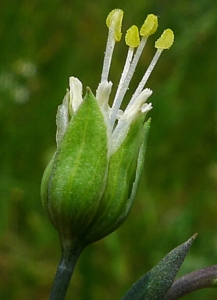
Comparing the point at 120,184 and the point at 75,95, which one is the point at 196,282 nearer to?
the point at 120,184

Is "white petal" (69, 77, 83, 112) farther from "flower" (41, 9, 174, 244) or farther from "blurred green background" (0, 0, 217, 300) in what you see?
"blurred green background" (0, 0, 217, 300)

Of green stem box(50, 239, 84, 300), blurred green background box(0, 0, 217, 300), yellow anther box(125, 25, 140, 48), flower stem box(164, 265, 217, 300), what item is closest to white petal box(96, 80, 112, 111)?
yellow anther box(125, 25, 140, 48)

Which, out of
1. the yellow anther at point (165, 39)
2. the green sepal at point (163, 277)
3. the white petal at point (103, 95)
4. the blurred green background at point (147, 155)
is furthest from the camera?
the blurred green background at point (147, 155)

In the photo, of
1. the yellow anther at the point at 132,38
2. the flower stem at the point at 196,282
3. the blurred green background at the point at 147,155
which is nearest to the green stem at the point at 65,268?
the flower stem at the point at 196,282

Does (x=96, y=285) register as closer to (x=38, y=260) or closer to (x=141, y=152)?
(x=38, y=260)

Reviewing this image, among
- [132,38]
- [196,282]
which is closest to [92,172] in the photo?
[196,282]

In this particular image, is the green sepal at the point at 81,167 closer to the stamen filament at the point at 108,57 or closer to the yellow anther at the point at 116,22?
the stamen filament at the point at 108,57

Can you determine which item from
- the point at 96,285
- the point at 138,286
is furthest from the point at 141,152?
the point at 96,285
